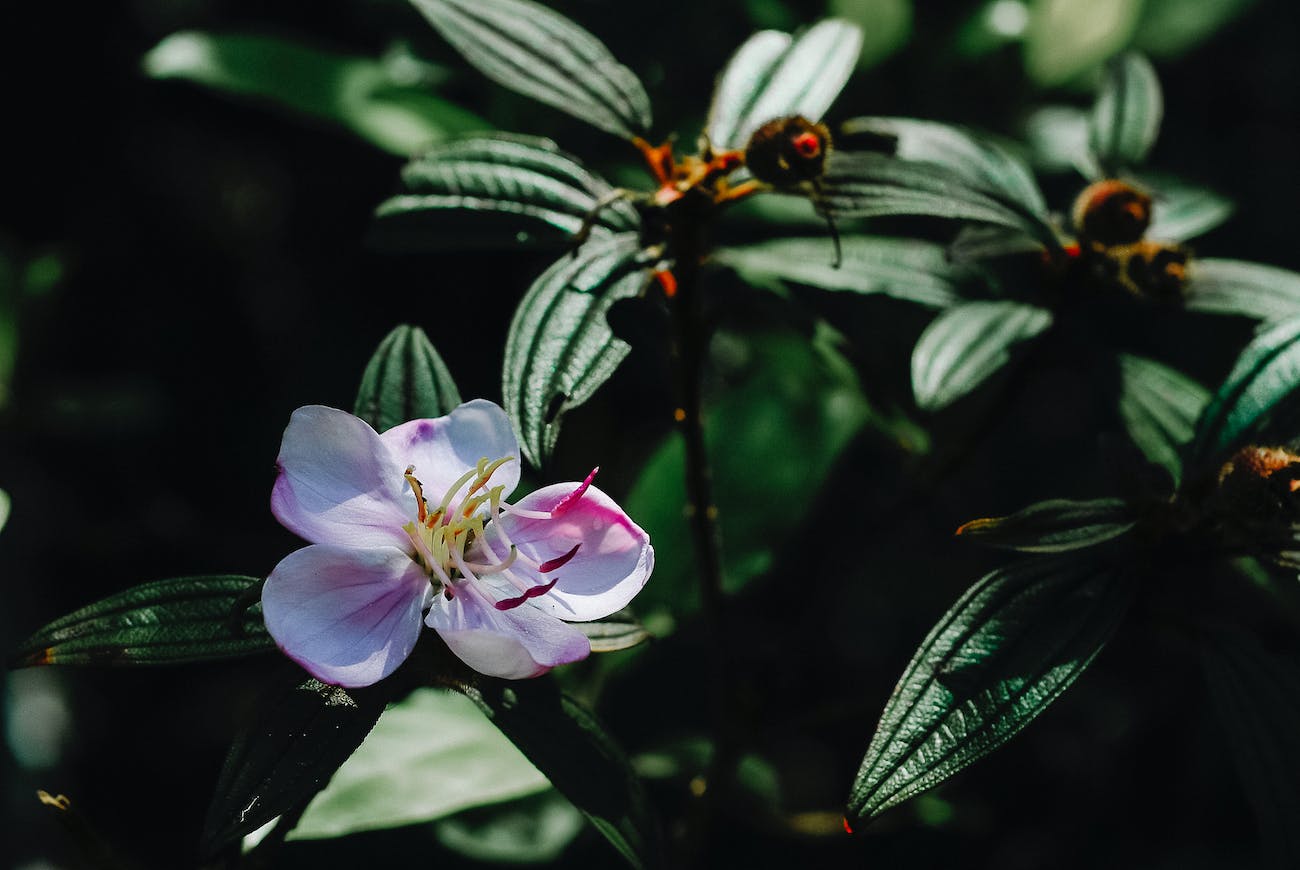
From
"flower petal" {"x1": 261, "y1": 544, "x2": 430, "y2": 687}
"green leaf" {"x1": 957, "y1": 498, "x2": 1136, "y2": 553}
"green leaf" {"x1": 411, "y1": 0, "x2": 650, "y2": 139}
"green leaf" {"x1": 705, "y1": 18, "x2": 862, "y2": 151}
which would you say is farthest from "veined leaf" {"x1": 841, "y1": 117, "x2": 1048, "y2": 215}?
"flower petal" {"x1": 261, "y1": 544, "x2": 430, "y2": 687}

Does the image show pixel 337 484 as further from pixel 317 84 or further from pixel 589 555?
pixel 317 84

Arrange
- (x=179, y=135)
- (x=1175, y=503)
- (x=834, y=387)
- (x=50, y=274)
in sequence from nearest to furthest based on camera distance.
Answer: (x=1175, y=503) → (x=834, y=387) → (x=50, y=274) → (x=179, y=135)

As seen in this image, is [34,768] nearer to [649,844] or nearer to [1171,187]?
[649,844]

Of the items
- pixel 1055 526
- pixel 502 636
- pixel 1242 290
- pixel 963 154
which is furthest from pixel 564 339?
pixel 1242 290

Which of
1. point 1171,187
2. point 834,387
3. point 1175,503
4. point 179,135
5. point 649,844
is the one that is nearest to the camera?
point 649,844

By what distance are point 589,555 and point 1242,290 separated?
589mm

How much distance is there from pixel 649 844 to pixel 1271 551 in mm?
434

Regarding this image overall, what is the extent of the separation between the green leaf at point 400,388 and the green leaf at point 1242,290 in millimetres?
600

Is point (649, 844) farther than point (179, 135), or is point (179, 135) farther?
point (179, 135)

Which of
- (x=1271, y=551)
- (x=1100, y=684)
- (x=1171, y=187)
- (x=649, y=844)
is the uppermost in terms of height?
Result: (x=1171, y=187)

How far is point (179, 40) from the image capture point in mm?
1238

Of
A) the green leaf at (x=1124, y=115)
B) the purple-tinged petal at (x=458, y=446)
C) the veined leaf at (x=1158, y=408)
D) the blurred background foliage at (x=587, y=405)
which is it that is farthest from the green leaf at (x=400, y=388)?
the green leaf at (x=1124, y=115)

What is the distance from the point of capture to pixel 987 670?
74 centimetres

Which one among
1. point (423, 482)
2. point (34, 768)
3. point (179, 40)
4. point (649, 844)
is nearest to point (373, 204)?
point (179, 40)
